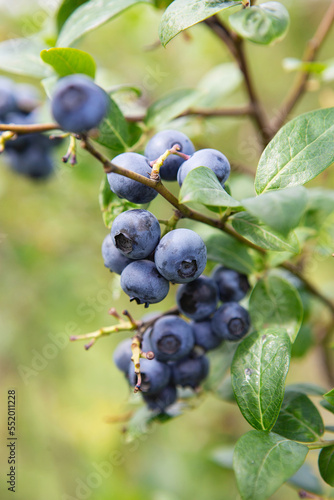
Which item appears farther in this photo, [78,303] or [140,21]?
[78,303]

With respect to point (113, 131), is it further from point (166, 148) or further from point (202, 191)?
point (202, 191)

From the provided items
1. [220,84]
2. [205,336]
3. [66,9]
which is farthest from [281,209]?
[220,84]

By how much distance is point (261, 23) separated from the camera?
1.03 meters

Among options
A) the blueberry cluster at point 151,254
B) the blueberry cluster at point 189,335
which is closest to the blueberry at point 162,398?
the blueberry cluster at point 189,335

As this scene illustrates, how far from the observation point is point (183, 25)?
0.90 metres

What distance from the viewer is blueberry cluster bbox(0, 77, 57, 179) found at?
1635 millimetres

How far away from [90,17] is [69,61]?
0.20 m

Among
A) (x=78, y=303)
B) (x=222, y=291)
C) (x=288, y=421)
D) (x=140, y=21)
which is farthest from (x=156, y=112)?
(x=78, y=303)

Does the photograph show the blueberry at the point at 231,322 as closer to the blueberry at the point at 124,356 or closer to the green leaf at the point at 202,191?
the blueberry at the point at 124,356

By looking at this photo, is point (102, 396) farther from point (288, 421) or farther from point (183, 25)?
point (183, 25)

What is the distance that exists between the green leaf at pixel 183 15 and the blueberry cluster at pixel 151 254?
1.29 ft

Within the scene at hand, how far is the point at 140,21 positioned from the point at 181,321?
1.82 m

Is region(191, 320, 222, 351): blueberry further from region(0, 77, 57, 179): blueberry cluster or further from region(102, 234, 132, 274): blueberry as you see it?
region(0, 77, 57, 179): blueberry cluster

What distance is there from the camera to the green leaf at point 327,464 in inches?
36.3
